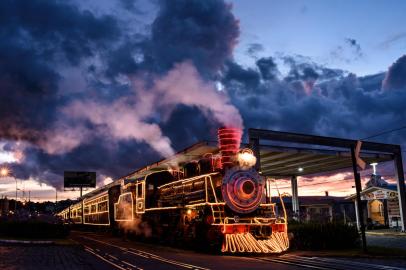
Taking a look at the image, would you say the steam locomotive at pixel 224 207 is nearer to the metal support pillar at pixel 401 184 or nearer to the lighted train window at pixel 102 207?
the lighted train window at pixel 102 207

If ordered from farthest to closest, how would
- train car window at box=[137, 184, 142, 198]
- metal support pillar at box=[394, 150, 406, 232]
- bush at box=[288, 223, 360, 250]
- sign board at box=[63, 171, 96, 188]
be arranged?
sign board at box=[63, 171, 96, 188], metal support pillar at box=[394, 150, 406, 232], train car window at box=[137, 184, 142, 198], bush at box=[288, 223, 360, 250]

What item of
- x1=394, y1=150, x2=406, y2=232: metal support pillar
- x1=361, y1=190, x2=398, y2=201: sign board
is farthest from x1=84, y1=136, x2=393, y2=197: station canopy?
x1=361, y1=190, x2=398, y2=201: sign board

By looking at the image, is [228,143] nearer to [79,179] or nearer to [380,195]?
[380,195]

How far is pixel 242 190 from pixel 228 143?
6.54 feet

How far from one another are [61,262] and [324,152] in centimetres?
1967

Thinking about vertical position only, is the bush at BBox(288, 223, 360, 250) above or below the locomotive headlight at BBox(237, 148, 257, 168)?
below

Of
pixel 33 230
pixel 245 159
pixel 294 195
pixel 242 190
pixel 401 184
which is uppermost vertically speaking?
pixel 245 159

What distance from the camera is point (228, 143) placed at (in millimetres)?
17844

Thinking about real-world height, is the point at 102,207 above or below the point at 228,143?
below

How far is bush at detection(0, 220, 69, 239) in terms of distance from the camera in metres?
25.9

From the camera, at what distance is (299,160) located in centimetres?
3130

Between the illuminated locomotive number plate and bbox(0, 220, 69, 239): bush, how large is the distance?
1410cm

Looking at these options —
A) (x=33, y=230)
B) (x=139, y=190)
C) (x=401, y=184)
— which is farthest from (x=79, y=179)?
(x=401, y=184)

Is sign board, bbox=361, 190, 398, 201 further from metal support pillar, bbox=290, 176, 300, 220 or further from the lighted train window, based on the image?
the lighted train window
